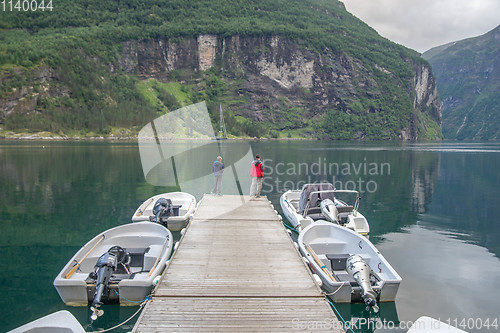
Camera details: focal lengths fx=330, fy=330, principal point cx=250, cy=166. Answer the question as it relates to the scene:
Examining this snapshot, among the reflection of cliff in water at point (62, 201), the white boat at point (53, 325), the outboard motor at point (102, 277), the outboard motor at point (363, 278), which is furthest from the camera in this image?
the reflection of cliff in water at point (62, 201)

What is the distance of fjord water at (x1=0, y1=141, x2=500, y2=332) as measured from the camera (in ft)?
34.7

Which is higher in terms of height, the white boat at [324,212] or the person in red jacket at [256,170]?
the person in red jacket at [256,170]

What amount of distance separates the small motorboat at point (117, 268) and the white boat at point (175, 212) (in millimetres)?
2867

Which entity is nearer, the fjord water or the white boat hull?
the fjord water

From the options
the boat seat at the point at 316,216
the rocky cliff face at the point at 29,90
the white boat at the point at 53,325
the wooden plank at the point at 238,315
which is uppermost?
the rocky cliff face at the point at 29,90

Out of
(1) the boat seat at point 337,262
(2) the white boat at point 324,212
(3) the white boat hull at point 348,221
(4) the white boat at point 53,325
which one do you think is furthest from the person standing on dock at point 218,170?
(4) the white boat at point 53,325

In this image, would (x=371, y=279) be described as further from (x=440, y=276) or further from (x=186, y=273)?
(x=186, y=273)

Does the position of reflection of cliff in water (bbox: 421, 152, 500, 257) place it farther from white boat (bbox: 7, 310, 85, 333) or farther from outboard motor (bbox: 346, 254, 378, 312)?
white boat (bbox: 7, 310, 85, 333)

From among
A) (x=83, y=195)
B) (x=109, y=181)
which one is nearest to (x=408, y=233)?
(x=83, y=195)

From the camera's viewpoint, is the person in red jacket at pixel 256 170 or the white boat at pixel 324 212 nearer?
the white boat at pixel 324 212

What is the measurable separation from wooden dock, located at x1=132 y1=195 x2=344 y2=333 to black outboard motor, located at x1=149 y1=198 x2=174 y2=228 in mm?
3571

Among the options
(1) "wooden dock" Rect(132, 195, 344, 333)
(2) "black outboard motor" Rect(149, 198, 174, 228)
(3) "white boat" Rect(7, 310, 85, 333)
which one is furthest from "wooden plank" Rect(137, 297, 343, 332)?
(2) "black outboard motor" Rect(149, 198, 174, 228)

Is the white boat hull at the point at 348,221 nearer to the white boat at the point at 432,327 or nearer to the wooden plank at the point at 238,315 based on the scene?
the wooden plank at the point at 238,315

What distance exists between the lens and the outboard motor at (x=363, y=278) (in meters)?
9.59
